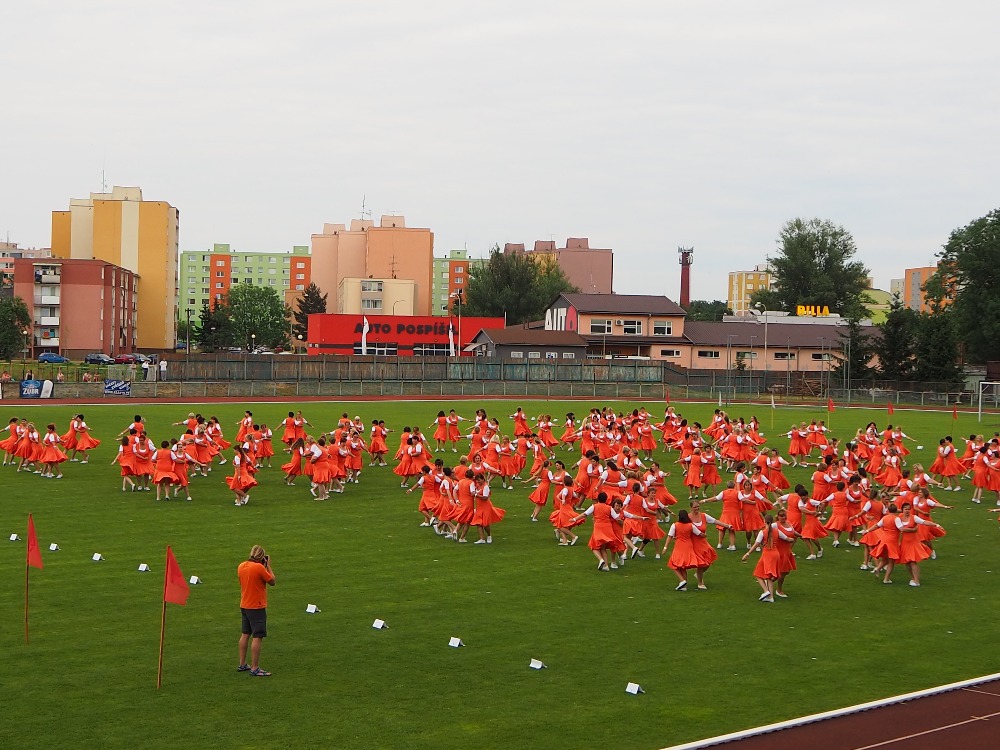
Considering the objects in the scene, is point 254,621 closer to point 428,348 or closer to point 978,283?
point 978,283

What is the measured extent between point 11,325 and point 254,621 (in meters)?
79.8

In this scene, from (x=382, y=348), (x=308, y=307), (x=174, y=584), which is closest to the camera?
(x=174, y=584)

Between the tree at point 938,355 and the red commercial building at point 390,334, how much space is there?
39029mm

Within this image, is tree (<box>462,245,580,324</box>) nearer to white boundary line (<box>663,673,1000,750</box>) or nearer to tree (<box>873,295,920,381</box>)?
tree (<box>873,295,920,381</box>)

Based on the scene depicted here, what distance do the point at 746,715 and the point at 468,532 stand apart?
11.8m

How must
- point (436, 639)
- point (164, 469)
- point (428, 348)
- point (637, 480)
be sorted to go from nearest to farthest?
1. point (436, 639)
2. point (637, 480)
3. point (164, 469)
4. point (428, 348)

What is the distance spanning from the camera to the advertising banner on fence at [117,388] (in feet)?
182

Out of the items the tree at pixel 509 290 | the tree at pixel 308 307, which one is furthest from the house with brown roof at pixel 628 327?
the tree at pixel 308 307

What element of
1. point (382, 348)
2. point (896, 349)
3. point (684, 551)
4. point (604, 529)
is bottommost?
point (684, 551)

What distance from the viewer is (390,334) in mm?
98312

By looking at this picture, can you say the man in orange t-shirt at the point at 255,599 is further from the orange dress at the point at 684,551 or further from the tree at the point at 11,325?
the tree at the point at 11,325

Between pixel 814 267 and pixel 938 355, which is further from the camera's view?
pixel 814 267

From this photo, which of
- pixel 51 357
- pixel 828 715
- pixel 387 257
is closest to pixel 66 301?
pixel 51 357

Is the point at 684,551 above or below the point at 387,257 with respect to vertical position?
below
